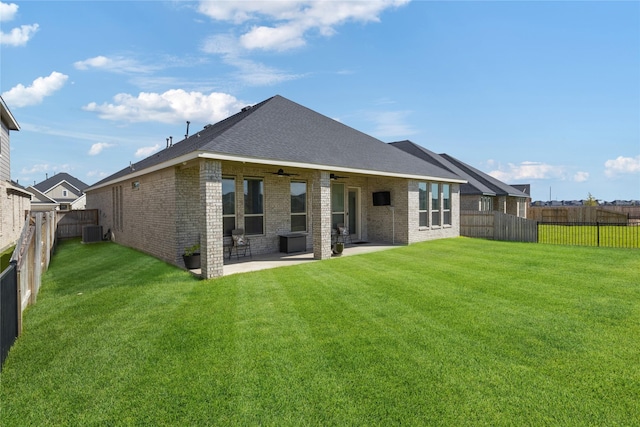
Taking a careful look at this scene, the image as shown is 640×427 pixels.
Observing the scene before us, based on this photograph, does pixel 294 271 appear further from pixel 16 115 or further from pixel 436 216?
pixel 16 115

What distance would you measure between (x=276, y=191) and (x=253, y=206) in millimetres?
1103

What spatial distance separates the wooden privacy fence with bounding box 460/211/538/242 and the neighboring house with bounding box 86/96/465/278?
4.28ft

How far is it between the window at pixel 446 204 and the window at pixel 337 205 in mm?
6256

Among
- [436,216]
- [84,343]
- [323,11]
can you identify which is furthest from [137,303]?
[436,216]

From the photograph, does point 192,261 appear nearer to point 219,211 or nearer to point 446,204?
point 219,211

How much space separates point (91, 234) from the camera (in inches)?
734

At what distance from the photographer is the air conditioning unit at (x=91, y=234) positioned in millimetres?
18516

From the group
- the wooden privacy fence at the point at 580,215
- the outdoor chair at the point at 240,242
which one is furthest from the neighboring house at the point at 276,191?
the wooden privacy fence at the point at 580,215

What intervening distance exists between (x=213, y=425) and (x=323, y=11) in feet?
35.2

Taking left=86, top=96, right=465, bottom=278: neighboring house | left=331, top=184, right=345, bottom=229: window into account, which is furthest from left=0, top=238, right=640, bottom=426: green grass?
Result: left=331, top=184, right=345, bottom=229: window

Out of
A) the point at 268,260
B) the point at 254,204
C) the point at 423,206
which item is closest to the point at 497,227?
the point at 423,206

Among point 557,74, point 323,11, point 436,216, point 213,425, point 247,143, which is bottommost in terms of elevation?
point 213,425

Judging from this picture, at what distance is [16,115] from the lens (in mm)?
17891

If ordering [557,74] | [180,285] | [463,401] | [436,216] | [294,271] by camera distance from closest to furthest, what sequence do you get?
[463,401] → [180,285] → [294,271] → [557,74] → [436,216]
